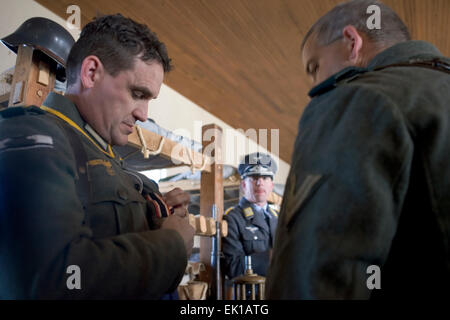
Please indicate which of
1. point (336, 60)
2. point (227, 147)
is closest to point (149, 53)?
point (336, 60)

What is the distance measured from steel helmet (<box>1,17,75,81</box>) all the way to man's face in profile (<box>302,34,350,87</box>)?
899mm

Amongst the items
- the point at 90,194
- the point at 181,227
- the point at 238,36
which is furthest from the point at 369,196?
the point at 238,36

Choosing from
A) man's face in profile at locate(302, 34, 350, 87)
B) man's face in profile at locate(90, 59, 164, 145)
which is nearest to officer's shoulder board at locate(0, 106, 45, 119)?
man's face in profile at locate(90, 59, 164, 145)

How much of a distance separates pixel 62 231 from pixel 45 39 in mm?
922

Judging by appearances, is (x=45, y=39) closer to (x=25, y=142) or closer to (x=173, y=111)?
(x=25, y=142)

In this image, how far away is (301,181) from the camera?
0.59m

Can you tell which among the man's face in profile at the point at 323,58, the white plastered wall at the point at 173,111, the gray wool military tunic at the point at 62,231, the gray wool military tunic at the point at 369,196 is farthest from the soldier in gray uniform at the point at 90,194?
the white plastered wall at the point at 173,111

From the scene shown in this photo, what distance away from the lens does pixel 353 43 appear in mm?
906

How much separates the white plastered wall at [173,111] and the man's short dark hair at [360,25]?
6.22 ft

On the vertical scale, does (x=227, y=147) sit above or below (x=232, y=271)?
above
